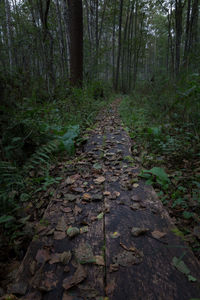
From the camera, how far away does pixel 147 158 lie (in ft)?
8.00

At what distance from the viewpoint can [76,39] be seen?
6289 mm

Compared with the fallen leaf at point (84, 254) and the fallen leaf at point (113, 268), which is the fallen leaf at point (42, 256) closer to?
the fallen leaf at point (84, 254)

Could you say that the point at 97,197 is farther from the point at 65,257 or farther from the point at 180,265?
the point at 180,265

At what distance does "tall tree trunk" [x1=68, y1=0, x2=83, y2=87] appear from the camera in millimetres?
5944

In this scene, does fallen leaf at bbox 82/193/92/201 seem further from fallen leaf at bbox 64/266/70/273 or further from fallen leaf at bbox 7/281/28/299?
fallen leaf at bbox 7/281/28/299

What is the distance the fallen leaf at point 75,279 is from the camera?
2.69 feet

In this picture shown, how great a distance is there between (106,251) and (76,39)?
7.17m

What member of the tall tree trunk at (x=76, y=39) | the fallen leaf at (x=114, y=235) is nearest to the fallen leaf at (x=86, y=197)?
the fallen leaf at (x=114, y=235)

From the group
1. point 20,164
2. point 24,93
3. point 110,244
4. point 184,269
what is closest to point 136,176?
point 110,244

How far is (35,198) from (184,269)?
1403 mm

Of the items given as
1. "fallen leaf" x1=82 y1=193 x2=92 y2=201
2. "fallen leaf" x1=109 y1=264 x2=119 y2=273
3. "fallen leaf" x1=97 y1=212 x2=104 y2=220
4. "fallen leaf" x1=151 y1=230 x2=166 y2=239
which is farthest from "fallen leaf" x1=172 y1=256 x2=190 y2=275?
"fallen leaf" x1=82 y1=193 x2=92 y2=201

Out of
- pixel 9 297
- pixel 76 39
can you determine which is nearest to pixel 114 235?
pixel 9 297

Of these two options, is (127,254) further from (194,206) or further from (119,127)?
(119,127)

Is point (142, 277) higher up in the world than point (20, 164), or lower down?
lower down
